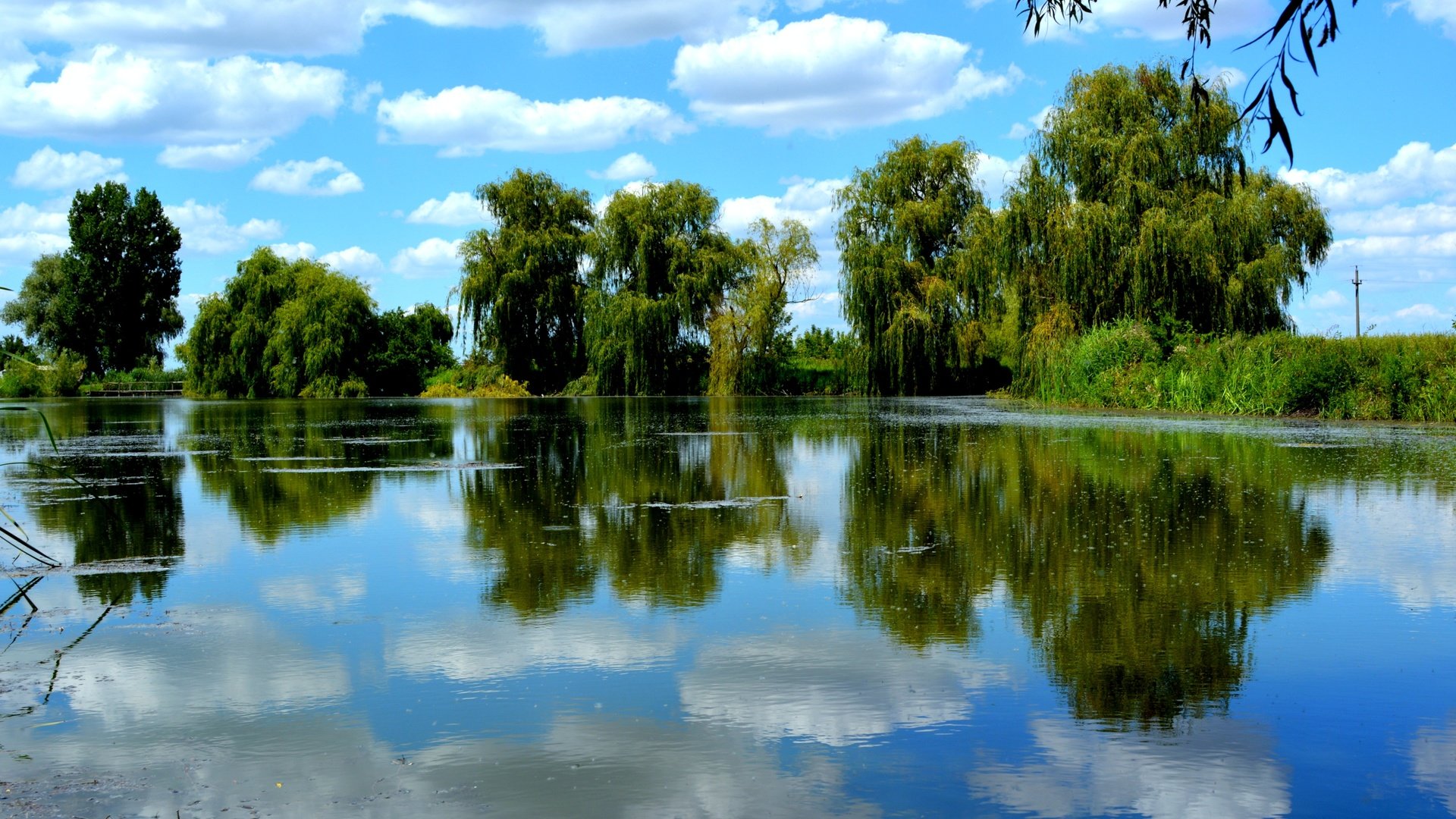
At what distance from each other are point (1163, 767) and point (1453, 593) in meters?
3.83

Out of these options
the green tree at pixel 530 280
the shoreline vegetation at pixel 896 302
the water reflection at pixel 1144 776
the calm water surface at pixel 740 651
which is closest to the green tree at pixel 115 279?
the shoreline vegetation at pixel 896 302

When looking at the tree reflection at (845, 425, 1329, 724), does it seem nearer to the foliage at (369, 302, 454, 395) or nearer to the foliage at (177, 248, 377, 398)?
the foliage at (177, 248, 377, 398)

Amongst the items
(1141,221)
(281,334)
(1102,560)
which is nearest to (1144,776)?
(1102,560)

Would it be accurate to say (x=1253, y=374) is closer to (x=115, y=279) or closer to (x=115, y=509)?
(x=115, y=509)

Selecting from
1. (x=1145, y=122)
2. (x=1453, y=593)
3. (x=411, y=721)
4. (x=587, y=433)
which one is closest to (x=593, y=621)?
(x=411, y=721)

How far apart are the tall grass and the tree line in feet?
3.08

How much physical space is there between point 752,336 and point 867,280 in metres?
8.49

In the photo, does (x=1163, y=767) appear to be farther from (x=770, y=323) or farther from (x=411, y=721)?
(x=770, y=323)

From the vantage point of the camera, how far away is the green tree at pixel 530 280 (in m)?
55.4

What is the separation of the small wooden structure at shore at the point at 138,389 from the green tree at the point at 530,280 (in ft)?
88.0

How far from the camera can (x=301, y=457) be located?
59.9 feet

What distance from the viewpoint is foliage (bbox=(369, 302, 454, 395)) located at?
213 ft

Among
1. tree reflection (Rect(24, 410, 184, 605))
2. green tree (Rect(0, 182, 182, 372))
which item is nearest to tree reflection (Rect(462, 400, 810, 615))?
tree reflection (Rect(24, 410, 184, 605))

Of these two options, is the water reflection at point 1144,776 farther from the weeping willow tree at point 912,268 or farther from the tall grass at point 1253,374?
the weeping willow tree at point 912,268
